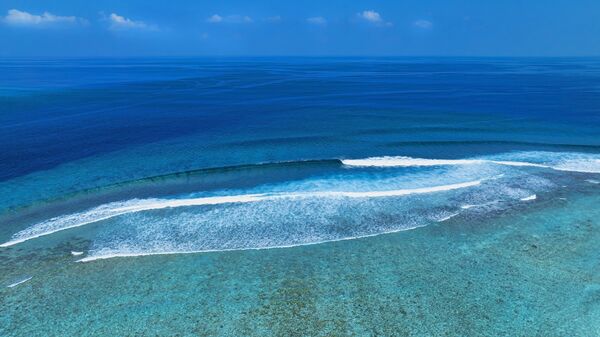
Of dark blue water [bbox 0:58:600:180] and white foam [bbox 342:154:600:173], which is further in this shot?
dark blue water [bbox 0:58:600:180]

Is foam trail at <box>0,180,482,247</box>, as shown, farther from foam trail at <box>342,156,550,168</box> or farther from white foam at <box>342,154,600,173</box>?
white foam at <box>342,154,600,173</box>

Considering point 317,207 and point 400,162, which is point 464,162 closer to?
point 400,162

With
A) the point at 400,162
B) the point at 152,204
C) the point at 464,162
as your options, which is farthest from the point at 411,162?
the point at 152,204

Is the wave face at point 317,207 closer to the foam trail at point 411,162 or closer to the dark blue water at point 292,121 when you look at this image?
the foam trail at point 411,162

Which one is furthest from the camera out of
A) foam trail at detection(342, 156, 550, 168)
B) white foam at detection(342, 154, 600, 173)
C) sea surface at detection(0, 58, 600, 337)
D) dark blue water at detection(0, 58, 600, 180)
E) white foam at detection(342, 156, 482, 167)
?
dark blue water at detection(0, 58, 600, 180)

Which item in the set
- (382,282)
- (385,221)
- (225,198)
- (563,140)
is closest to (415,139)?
(563,140)

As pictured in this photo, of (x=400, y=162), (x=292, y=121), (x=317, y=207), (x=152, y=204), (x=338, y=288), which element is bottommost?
(x=152, y=204)

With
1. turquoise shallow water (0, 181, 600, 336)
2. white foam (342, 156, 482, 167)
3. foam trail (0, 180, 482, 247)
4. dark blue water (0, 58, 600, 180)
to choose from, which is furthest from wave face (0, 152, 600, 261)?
dark blue water (0, 58, 600, 180)
